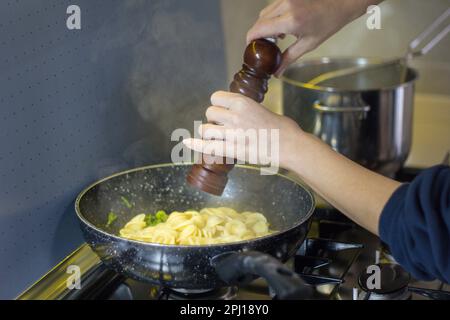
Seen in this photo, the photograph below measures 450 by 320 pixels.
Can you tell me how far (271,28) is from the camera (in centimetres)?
103

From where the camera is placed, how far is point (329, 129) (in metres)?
1.43

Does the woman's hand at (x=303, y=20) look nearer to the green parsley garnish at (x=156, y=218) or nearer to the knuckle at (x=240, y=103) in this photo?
the knuckle at (x=240, y=103)

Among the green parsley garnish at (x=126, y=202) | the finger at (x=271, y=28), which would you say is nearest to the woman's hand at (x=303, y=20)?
the finger at (x=271, y=28)

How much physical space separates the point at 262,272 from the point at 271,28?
442 millimetres

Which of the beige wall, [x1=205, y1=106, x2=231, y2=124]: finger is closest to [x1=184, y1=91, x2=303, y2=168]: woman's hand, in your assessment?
[x1=205, y1=106, x2=231, y2=124]: finger

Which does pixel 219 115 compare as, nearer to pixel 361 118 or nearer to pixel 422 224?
pixel 422 224

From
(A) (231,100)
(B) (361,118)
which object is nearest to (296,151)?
(A) (231,100)

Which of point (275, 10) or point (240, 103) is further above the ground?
point (275, 10)

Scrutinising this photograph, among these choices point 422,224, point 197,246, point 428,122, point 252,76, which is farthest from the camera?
point 428,122

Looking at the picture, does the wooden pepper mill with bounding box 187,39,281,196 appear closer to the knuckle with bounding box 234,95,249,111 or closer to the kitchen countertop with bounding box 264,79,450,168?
the knuckle with bounding box 234,95,249,111

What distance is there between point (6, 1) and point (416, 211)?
648 millimetres

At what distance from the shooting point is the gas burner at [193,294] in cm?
104

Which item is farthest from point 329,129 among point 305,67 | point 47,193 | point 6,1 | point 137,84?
point 6,1
